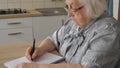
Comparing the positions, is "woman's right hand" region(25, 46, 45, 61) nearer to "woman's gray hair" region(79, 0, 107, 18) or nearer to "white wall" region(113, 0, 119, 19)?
"woman's gray hair" region(79, 0, 107, 18)

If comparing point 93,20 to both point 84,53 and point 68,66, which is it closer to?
point 84,53

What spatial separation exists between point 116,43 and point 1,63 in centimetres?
73

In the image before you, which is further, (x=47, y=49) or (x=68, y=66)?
(x=47, y=49)

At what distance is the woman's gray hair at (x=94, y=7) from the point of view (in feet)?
4.85

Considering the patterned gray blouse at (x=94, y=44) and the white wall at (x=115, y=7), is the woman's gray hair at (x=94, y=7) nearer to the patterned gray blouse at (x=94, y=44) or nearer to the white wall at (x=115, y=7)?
A: the patterned gray blouse at (x=94, y=44)

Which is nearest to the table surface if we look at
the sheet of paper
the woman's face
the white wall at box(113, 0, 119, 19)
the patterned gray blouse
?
the sheet of paper

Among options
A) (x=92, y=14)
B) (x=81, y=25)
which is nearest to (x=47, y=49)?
(x=81, y=25)

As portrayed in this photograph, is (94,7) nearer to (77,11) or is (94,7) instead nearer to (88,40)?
(77,11)

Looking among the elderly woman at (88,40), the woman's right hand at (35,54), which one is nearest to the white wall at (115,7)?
the elderly woman at (88,40)

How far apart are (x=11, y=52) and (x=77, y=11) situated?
58 centimetres

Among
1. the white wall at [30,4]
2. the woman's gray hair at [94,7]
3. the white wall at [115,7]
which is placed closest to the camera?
the woman's gray hair at [94,7]

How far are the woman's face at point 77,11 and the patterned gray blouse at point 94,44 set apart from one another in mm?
53

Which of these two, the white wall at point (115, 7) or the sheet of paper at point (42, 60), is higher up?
the white wall at point (115, 7)

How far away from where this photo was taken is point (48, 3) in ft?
12.3
